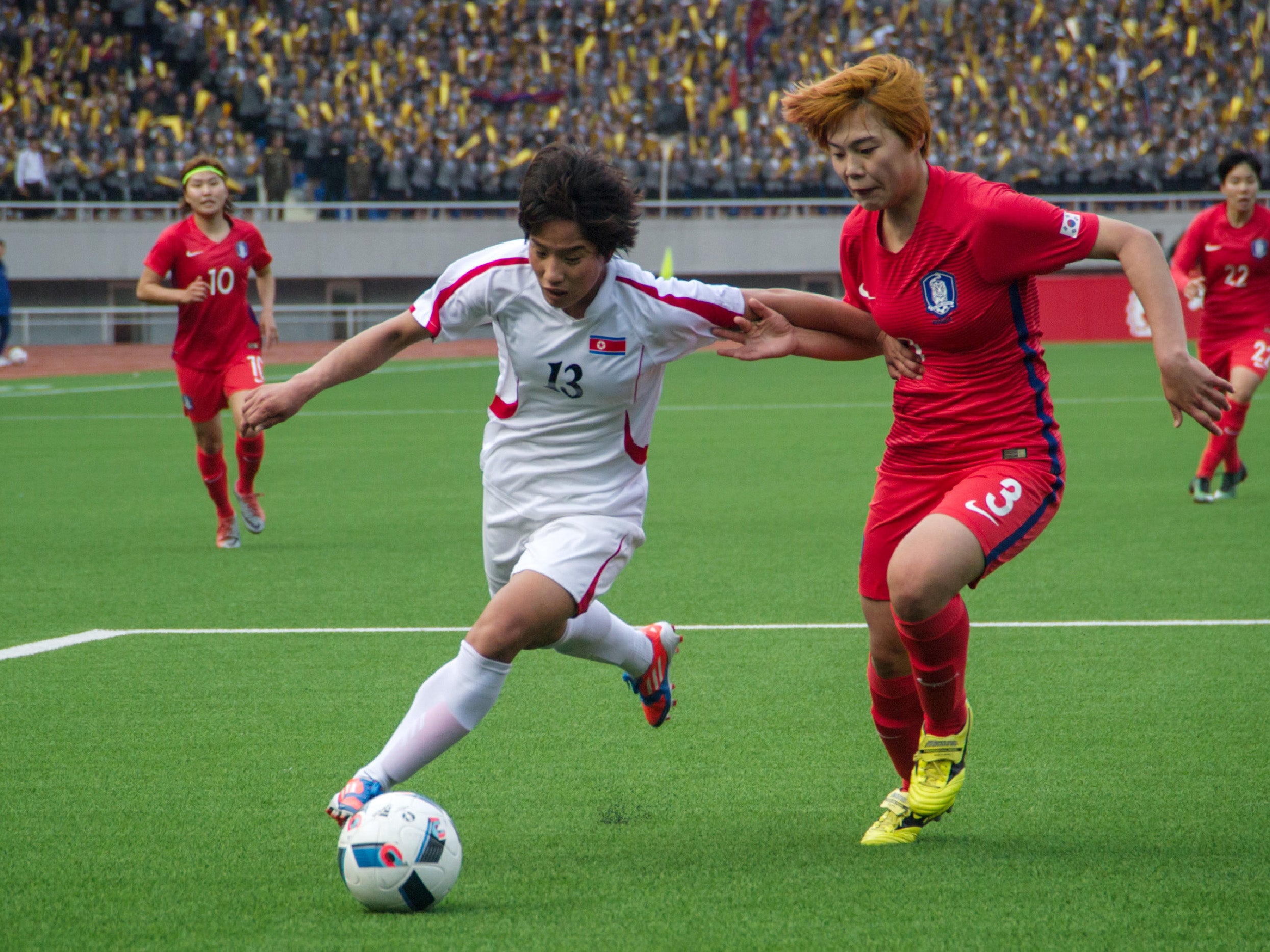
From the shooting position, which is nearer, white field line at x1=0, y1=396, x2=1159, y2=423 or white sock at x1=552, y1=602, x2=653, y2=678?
white sock at x1=552, y1=602, x2=653, y2=678

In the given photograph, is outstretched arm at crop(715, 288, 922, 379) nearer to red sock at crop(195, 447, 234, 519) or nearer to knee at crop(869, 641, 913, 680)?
knee at crop(869, 641, 913, 680)

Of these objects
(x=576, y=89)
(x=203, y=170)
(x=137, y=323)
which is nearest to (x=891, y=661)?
(x=203, y=170)

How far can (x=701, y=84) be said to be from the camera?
31.7 meters

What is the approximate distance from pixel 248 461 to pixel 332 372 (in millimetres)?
5162

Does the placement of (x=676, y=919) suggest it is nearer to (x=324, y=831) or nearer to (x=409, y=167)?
(x=324, y=831)

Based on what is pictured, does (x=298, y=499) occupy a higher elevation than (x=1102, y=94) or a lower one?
lower

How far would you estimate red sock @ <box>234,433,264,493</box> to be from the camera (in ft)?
27.5

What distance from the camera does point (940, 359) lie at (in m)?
3.70

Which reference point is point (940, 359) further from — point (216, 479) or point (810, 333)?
point (216, 479)

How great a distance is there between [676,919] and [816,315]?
4.98 feet

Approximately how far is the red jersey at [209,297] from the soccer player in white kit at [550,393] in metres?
5.06

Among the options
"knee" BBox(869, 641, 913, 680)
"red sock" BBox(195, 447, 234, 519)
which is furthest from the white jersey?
"red sock" BBox(195, 447, 234, 519)

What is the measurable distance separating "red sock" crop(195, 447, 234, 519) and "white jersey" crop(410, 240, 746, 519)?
488 centimetres

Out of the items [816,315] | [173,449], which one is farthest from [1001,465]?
[173,449]
